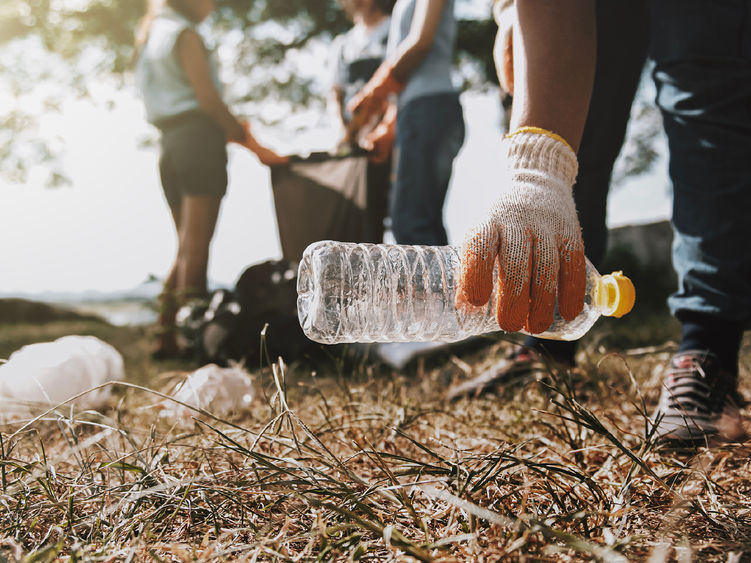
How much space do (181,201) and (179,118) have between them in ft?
2.14

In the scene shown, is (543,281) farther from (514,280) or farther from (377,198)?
(377,198)

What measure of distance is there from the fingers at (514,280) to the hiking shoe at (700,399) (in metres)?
0.50

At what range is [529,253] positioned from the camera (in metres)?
0.93

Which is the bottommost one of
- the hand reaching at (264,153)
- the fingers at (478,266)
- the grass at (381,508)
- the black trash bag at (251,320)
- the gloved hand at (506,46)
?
the black trash bag at (251,320)

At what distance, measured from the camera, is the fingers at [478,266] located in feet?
2.97

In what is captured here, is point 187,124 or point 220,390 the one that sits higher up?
point 187,124

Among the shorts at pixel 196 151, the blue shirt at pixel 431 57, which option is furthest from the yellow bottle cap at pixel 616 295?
the shorts at pixel 196 151

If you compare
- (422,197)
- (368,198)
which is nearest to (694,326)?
(422,197)

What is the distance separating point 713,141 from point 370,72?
250 cm

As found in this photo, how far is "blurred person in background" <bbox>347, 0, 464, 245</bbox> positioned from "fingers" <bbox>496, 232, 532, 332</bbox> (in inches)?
79.4

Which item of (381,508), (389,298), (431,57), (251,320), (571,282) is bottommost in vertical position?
(251,320)

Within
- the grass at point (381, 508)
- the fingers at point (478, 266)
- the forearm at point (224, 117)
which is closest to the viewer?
the grass at point (381, 508)

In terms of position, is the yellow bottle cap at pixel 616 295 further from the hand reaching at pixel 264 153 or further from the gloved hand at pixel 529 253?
the hand reaching at pixel 264 153

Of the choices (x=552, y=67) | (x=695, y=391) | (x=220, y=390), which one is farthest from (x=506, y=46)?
(x=220, y=390)
